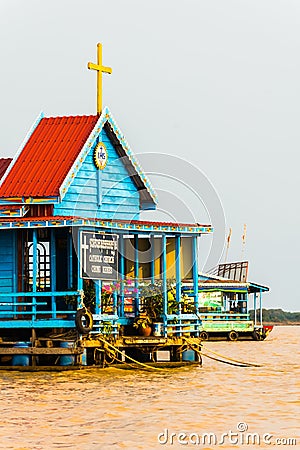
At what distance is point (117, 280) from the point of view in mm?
27922

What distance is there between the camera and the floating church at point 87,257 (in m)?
26.5

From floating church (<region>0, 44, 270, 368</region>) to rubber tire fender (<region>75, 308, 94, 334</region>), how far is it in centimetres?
3

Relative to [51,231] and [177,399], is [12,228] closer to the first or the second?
[51,231]

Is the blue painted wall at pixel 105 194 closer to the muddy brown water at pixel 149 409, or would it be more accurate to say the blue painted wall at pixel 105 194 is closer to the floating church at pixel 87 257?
the floating church at pixel 87 257

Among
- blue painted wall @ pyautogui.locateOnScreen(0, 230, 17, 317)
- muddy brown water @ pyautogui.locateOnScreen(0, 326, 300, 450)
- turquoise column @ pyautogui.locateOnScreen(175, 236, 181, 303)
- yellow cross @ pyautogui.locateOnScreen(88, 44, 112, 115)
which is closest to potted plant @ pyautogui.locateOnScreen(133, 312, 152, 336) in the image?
muddy brown water @ pyautogui.locateOnScreen(0, 326, 300, 450)

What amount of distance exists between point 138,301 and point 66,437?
12.1 meters

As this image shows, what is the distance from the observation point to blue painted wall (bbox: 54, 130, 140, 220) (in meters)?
28.5

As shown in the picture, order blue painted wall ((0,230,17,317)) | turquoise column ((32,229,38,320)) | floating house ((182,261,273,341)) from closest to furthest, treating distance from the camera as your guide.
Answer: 1. turquoise column ((32,229,38,320))
2. blue painted wall ((0,230,17,317))
3. floating house ((182,261,273,341))

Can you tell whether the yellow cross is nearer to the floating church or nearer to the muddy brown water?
the floating church

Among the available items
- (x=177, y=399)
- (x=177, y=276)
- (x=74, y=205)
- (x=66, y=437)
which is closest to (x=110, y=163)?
(x=74, y=205)

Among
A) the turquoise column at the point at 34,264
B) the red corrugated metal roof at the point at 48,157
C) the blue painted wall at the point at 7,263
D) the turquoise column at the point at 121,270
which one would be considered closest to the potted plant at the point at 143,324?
the turquoise column at the point at 121,270

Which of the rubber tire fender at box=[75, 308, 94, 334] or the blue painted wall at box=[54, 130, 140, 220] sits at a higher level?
the blue painted wall at box=[54, 130, 140, 220]

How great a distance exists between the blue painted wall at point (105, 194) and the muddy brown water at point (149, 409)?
15.2ft

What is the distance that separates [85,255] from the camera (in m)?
26.6
